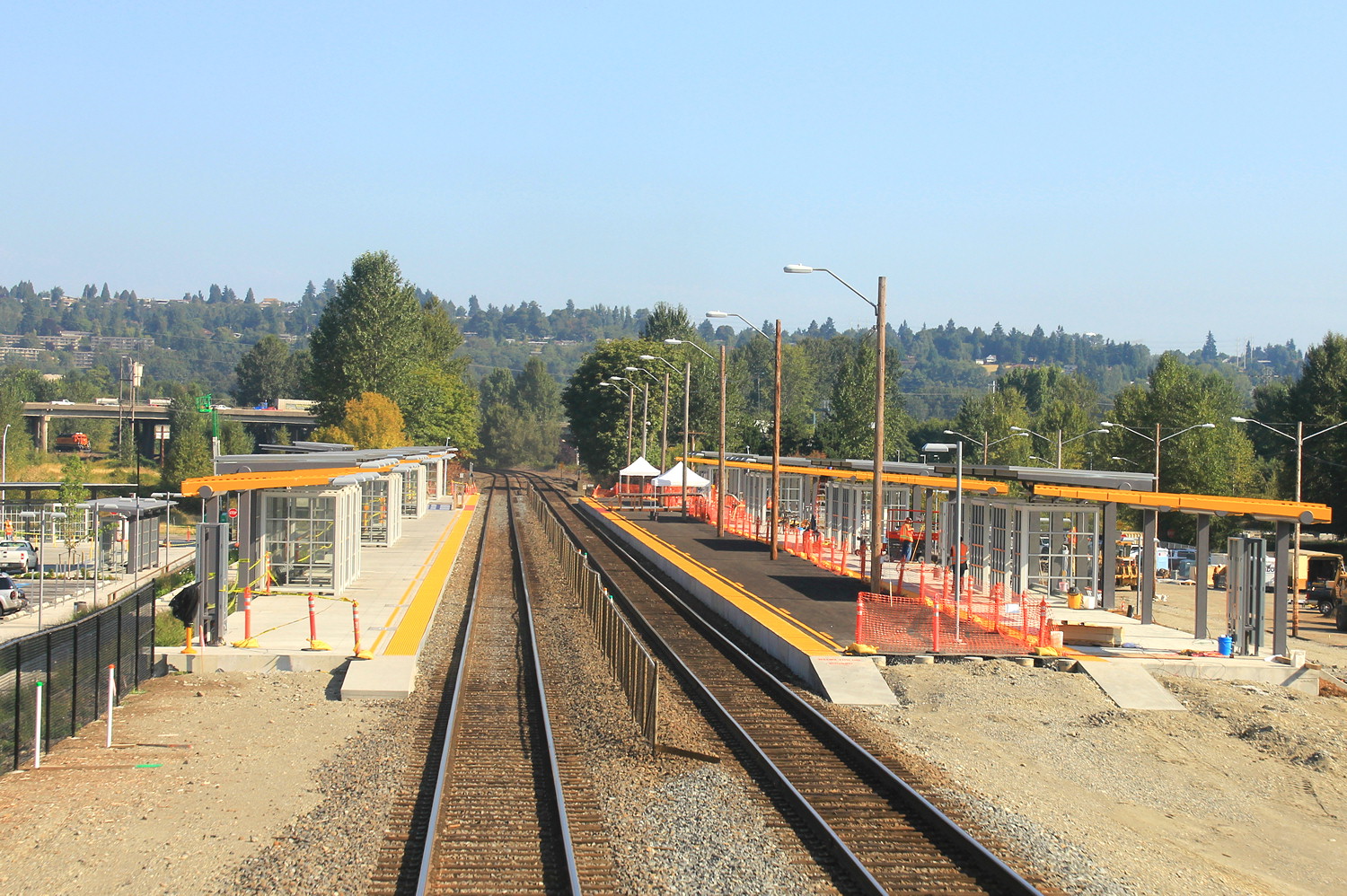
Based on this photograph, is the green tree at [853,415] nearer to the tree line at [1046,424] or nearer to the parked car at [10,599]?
the tree line at [1046,424]

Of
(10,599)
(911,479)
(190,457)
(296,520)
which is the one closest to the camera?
(296,520)

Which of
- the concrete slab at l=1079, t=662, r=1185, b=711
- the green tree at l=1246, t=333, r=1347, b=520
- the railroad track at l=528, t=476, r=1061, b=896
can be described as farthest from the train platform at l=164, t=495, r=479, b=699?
the green tree at l=1246, t=333, r=1347, b=520

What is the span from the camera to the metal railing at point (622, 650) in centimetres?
1438

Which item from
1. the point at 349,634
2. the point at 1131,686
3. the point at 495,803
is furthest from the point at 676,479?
the point at 495,803

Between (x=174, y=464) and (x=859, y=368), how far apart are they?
55576 millimetres

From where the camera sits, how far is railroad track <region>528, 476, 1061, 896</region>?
9977 mm

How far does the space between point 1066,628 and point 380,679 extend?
12367 millimetres

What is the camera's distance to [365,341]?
93312mm

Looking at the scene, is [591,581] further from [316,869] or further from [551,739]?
[316,869]

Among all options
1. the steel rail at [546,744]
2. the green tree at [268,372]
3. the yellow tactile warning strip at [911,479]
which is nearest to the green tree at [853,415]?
the yellow tactile warning strip at [911,479]

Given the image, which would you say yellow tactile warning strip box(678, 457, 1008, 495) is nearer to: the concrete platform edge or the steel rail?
the concrete platform edge

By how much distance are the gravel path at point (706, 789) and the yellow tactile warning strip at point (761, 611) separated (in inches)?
65.1

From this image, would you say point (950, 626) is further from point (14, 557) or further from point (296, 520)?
point (14, 557)

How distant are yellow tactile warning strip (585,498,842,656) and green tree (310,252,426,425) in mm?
56992
